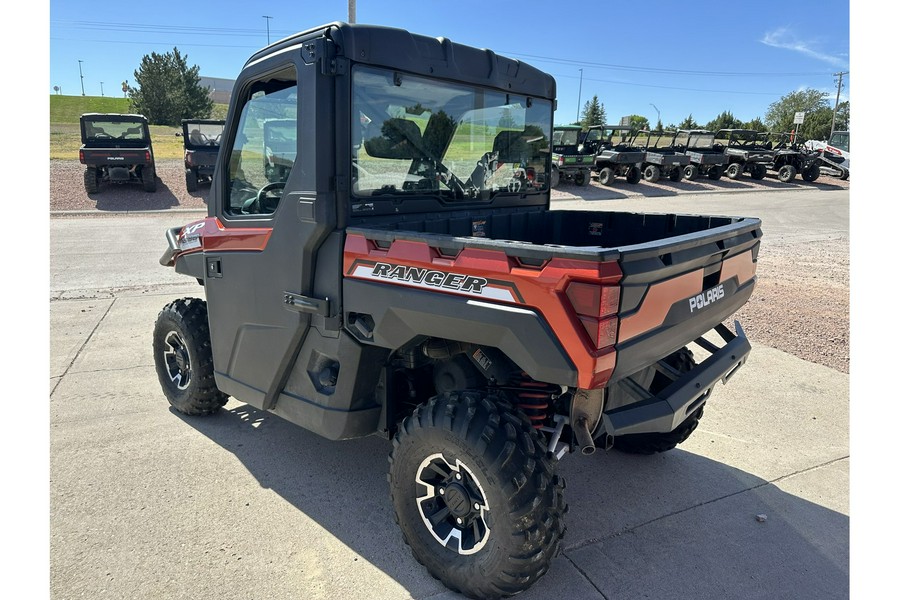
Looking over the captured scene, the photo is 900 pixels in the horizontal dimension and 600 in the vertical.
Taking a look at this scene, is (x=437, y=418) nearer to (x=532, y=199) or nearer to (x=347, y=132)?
(x=347, y=132)

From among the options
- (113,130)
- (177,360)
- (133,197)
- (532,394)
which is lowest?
(177,360)

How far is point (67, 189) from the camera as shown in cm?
1789

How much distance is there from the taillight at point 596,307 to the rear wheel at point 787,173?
2980 cm

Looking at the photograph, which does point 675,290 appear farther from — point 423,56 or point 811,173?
point 811,173

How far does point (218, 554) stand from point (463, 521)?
1.22m

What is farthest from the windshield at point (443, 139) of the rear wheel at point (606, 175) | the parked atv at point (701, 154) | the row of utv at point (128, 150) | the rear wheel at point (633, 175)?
the parked atv at point (701, 154)

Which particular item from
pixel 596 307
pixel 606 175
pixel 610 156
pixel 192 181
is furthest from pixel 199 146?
pixel 596 307

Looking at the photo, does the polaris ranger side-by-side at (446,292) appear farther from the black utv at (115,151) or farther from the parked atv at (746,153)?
the parked atv at (746,153)

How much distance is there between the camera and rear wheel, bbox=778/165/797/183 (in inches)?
1073

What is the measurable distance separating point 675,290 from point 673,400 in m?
0.50

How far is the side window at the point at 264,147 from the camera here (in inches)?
118

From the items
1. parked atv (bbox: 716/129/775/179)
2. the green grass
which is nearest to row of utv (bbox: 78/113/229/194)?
the green grass

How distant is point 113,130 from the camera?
17656 millimetres

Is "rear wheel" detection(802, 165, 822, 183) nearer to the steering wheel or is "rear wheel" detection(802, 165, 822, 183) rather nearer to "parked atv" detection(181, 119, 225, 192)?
"parked atv" detection(181, 119, 225, 192)
